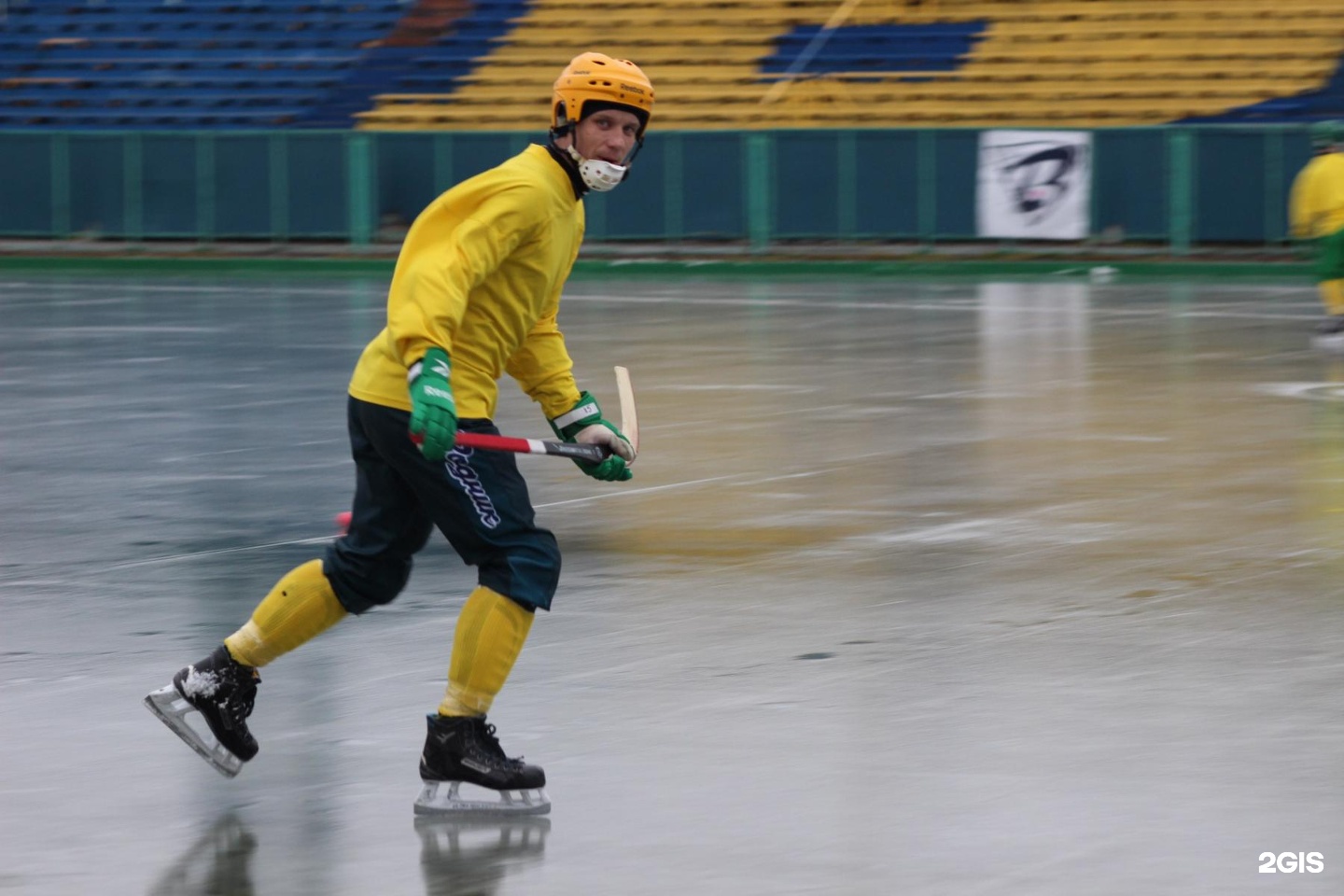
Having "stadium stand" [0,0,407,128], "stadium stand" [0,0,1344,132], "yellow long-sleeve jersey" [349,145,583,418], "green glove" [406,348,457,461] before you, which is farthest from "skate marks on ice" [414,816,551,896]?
"stadium stand" [0,0,407,128]

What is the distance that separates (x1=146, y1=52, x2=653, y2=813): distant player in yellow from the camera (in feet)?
19.0

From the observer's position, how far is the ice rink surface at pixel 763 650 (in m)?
5.37

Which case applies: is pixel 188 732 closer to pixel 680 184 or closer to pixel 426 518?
pixel 426 518

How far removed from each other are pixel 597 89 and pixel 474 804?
174cm

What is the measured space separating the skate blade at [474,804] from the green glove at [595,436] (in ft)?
3.26

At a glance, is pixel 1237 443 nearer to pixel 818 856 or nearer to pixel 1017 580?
pixel 1017 580

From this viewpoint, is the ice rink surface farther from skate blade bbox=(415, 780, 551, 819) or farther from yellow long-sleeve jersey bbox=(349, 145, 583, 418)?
yellow long-sleeve jersey bbox=(349, 145, 583, 418)

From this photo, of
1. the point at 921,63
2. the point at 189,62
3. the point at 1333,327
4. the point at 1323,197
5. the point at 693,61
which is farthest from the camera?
the point at 189,62

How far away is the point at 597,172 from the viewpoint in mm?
6016

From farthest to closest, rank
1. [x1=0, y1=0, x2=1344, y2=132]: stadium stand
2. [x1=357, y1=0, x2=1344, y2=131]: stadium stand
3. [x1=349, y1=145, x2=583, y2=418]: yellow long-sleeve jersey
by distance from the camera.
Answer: [x1=0, y1=0, x2=1344, y2=132]: stadium stand
[x1=357, y1=0, x2=1344, y2=131]: stadium stand
[x1=349, y1=145, x2=583, y2=418]: yellow long-sleeve jersey

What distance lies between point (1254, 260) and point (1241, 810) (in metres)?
25.1

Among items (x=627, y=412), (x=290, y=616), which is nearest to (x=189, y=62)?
(x=627, y=412)

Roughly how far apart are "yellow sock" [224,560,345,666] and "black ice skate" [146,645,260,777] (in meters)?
0.06

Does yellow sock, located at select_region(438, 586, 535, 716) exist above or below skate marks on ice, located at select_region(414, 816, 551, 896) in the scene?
above
